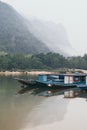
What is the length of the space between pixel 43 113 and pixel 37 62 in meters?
85.0

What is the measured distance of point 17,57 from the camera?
110m

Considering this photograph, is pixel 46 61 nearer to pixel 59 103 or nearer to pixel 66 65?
pixel 66 65

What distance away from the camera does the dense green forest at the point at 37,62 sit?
10630 centimetres

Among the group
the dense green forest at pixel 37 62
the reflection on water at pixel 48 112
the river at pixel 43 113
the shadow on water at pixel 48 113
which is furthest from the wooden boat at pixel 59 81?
the dense green forest at pixel 37 62

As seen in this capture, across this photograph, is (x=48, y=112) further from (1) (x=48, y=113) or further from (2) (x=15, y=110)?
(2) (x=15, y=110)

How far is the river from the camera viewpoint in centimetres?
2021

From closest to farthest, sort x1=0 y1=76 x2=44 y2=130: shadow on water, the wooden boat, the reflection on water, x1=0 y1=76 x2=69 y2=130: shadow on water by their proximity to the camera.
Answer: x1=0 y1=76 x2=44 y2=130: shadow on water < x1=0 y1=76 x2=69 y2=130: shadow on water < the reflection on water < the wooden boat

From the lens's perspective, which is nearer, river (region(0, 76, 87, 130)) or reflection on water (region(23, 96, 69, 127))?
river (region(0, 76, 87, 130))

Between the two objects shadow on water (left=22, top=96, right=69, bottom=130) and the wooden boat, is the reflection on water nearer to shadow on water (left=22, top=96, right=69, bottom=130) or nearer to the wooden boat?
shadow on water (left=22, top=96, right=69, bottom=130)

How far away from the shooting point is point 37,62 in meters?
109

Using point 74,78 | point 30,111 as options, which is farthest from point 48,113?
point 74,78

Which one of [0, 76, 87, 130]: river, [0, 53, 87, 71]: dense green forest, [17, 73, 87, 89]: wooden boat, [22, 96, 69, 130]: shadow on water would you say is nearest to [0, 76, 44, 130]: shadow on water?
[0, 76, 87, 130]: river

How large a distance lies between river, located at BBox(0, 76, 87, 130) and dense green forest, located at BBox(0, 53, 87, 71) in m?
74.5

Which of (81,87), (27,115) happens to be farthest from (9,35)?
(27,115)
